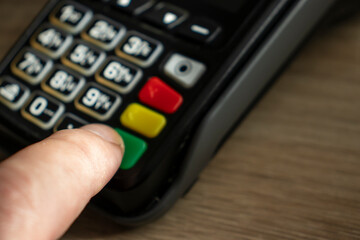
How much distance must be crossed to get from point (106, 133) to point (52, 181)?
0.16 ft

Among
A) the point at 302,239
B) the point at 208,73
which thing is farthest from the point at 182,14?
the point at 302,239

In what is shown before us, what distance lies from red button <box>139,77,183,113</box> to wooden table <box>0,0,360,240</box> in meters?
0.05

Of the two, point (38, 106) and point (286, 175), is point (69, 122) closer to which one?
point (38, 106)

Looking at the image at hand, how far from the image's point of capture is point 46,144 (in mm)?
214

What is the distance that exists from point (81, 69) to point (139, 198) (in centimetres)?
10

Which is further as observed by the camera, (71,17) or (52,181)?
(71,17)

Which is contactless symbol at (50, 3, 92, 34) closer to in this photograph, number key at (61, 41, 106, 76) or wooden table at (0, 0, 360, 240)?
number key at (61, 41, 106, 76)

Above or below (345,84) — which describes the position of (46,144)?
below

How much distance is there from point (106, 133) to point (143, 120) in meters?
0.03

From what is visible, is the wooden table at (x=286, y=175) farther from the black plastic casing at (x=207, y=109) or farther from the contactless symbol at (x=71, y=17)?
the contactless symbol at (x=71, y=17)

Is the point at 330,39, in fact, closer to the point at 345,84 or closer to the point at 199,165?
the point at 345,84

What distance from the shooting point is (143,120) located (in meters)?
0.26

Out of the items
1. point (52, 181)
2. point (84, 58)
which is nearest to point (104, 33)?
point (84, 58)

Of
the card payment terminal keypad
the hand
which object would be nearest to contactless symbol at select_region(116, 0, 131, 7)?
the card payment terminal keypad
